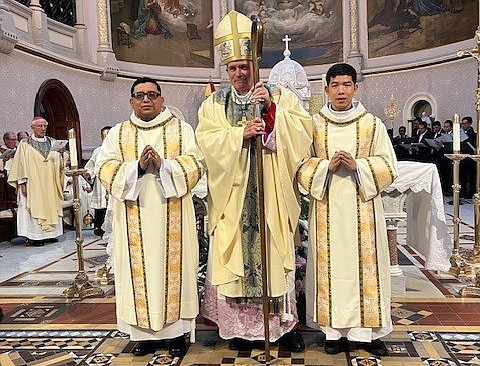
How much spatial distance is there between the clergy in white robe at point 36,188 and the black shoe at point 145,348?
5.16m

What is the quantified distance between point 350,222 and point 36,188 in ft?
20.3

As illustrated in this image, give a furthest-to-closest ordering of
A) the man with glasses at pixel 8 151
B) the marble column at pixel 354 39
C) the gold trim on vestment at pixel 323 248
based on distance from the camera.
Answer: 1. the marble column at pixel 354 39
2. the man with glasses at pixel 8 151
3. the gold trim on vestment at pixel 323 248

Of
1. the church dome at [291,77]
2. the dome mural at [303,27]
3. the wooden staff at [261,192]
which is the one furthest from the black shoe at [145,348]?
the dome mural at [303,27]

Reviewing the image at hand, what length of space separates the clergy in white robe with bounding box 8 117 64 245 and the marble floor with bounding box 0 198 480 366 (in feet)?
8.25

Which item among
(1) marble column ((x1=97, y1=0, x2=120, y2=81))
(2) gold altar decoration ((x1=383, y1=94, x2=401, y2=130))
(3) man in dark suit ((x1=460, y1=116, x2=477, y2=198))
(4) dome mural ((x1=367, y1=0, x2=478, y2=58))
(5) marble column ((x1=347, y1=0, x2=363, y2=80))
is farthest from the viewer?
(5) marble column ((x1=347, y1=0, x2=363, y2=80))

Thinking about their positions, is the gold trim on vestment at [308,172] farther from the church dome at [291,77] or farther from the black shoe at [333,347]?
the church dome at [291,77]

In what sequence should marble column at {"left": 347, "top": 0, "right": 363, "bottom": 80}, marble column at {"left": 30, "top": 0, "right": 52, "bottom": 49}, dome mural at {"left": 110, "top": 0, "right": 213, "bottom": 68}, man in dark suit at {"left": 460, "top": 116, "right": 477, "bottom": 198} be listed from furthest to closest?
marble column at {"left": 347, "top": 0, "right": 363, "bottom": 80}
dome mural at {"left": 110, "top": 0, "right": 213, "bottom": 68}
marble column at {"left": 30, "top": 0, "right": 52, "bottom": 49}
man in dark suit at {"left": 460, "top": 116, "right": 477, "bottom": 198}

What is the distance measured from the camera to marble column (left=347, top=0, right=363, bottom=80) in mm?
16188

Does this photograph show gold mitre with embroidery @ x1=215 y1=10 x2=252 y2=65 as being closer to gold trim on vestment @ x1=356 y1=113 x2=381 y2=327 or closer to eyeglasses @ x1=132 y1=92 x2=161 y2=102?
eyeglasses @ x1=132 y1=92 x2=161 y2=102

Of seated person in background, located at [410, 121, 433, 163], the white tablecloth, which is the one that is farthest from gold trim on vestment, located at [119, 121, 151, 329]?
seated person in background, located at [410, 121, 433, 163]

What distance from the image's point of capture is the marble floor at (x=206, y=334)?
327cm

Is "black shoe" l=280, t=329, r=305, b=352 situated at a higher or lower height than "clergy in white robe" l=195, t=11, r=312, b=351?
lower

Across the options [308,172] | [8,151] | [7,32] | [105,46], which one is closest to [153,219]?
[308,172]

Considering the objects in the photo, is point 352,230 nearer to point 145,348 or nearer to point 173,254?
point 173,254
